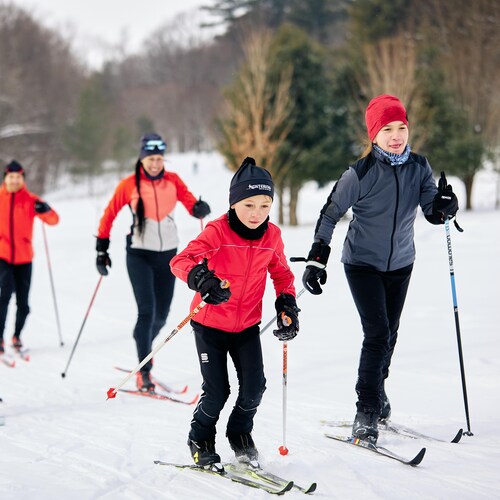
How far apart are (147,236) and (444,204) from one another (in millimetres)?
2580

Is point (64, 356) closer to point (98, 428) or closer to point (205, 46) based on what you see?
point (98, 428)

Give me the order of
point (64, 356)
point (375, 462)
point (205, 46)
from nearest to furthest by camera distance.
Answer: point (375, 462) < point (64, 356) < point (205, 46)

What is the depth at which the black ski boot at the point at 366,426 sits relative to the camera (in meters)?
3.57

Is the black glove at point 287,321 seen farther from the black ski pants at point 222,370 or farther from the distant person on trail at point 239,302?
the black ski pants at point 222,370

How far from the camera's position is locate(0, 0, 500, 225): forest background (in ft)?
60.6

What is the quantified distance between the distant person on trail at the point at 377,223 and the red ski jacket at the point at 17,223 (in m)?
4.08

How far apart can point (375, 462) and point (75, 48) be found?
254ft

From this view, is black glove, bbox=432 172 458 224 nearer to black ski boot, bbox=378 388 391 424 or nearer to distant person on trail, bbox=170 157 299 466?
distant person on trail, bbox=170 157 299 466

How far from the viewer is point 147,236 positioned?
523 cm

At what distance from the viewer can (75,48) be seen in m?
73.4

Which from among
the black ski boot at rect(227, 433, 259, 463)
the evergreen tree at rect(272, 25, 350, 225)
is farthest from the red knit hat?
the evergreen tree at rect(272, 25, 350, 225)

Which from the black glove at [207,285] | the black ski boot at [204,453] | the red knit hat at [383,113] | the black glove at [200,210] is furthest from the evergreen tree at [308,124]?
the black glove at [207,285]

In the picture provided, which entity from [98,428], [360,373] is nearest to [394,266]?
[360,373]

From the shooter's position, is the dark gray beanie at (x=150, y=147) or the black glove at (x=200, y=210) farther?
the black glove at (x=200, y=210)
